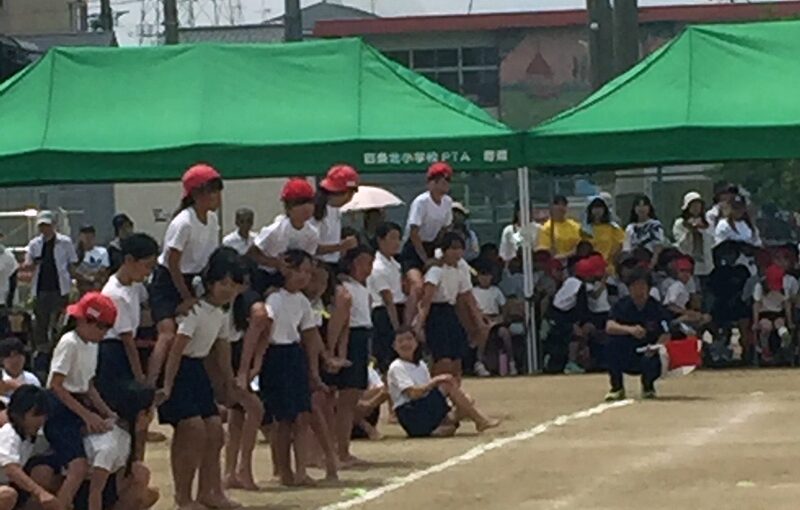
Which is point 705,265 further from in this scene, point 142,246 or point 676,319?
point 142,246

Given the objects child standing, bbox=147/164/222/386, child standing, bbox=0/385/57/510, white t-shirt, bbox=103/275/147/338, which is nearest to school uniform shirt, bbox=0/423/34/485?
child standing, bbox=0/385/57/510

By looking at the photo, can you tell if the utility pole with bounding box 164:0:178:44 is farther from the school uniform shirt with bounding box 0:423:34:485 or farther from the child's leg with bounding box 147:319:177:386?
the school uniform shirt with bounding box 0:423:34:485

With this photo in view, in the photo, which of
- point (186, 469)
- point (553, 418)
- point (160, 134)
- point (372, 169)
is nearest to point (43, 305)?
point (160, 134)

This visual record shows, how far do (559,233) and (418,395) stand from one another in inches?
352

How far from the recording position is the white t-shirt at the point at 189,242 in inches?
503

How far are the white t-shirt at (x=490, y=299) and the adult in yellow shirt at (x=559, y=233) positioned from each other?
137cm

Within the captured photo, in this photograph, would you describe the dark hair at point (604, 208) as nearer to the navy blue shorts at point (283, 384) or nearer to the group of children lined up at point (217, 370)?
the group of children lined up at point (217, 370)

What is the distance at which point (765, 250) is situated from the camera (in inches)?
921

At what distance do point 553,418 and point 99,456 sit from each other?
23.1ft

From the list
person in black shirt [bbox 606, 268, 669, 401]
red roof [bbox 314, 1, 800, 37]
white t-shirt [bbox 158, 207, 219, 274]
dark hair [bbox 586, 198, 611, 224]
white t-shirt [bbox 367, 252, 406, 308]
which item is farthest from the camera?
red roof [bbox 314, 1, 800, 37]

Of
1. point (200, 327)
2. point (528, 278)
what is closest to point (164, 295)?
point (200, 327)

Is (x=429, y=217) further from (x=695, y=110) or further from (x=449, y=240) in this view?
(x=695, y=110)

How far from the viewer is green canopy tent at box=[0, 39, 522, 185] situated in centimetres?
2291

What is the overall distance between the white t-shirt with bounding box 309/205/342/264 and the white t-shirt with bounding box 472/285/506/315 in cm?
799
